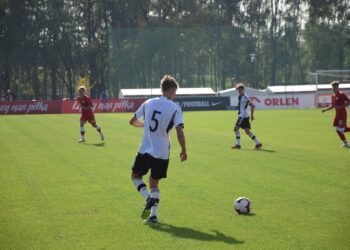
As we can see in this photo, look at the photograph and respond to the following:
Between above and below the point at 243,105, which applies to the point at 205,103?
below

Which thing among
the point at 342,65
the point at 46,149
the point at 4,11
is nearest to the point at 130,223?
the point at 46,149

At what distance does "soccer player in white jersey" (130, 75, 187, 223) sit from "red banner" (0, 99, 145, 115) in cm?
4304

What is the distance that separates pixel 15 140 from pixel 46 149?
4.29 m

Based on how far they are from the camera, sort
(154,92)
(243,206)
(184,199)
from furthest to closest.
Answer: (154,92)
(184,199)
(243,206)

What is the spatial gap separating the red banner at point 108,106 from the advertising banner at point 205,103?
3.98m

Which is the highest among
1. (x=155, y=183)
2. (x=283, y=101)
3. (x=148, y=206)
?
(x=155, y=183)

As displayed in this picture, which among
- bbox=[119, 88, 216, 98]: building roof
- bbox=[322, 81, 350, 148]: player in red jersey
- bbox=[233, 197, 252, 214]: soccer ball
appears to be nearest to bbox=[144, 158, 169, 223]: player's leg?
bbox=[233, 197, 252, 214]: soccer ball

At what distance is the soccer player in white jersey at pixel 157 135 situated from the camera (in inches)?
346

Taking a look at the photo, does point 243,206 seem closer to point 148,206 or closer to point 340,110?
point 148,206

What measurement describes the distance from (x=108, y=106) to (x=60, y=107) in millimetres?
3876

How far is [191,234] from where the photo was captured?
8109 millimetres

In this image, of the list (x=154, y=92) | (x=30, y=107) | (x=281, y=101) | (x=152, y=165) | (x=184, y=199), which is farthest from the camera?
(x=154, y=92)

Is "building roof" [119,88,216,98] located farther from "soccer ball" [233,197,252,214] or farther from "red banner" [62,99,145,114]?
"soccer ball" [233,197,252,214]

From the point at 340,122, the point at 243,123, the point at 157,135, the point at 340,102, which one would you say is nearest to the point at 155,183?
the point at 157,135
